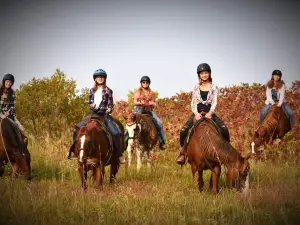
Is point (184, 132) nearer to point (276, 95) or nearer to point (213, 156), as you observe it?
point (213, 156)

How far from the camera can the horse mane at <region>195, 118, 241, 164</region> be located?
727cm

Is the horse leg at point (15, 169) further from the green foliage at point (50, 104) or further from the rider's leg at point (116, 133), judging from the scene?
the green foliage at point (50, 104)

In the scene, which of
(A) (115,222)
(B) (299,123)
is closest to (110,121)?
(A) (115,222)

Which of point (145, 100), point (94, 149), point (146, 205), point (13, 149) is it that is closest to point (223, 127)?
point (146, 205)

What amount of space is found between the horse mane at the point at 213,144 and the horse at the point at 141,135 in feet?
14.2

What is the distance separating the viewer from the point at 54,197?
274 inches

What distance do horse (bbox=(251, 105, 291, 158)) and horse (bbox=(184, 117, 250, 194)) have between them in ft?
15.2

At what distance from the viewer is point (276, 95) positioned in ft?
42.8

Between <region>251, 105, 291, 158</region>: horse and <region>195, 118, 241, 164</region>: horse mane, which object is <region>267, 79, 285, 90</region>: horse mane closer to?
<region>251, 105, 291, 158</region>: horse

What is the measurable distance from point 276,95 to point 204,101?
5745mm

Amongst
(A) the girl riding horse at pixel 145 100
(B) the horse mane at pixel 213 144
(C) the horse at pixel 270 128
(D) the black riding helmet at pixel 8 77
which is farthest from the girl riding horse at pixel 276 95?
(D) the black riding helmet at pixel 8 77

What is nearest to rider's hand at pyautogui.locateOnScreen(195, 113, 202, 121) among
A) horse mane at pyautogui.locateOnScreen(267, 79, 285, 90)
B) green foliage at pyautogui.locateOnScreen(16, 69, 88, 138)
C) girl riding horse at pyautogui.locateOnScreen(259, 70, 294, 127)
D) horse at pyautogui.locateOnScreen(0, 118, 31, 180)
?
horse at pyautogui.locateOnScreen(0, 118, 31, 180)

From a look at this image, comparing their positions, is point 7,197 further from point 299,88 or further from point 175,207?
point 299,88

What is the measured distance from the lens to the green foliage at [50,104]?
16484mm
